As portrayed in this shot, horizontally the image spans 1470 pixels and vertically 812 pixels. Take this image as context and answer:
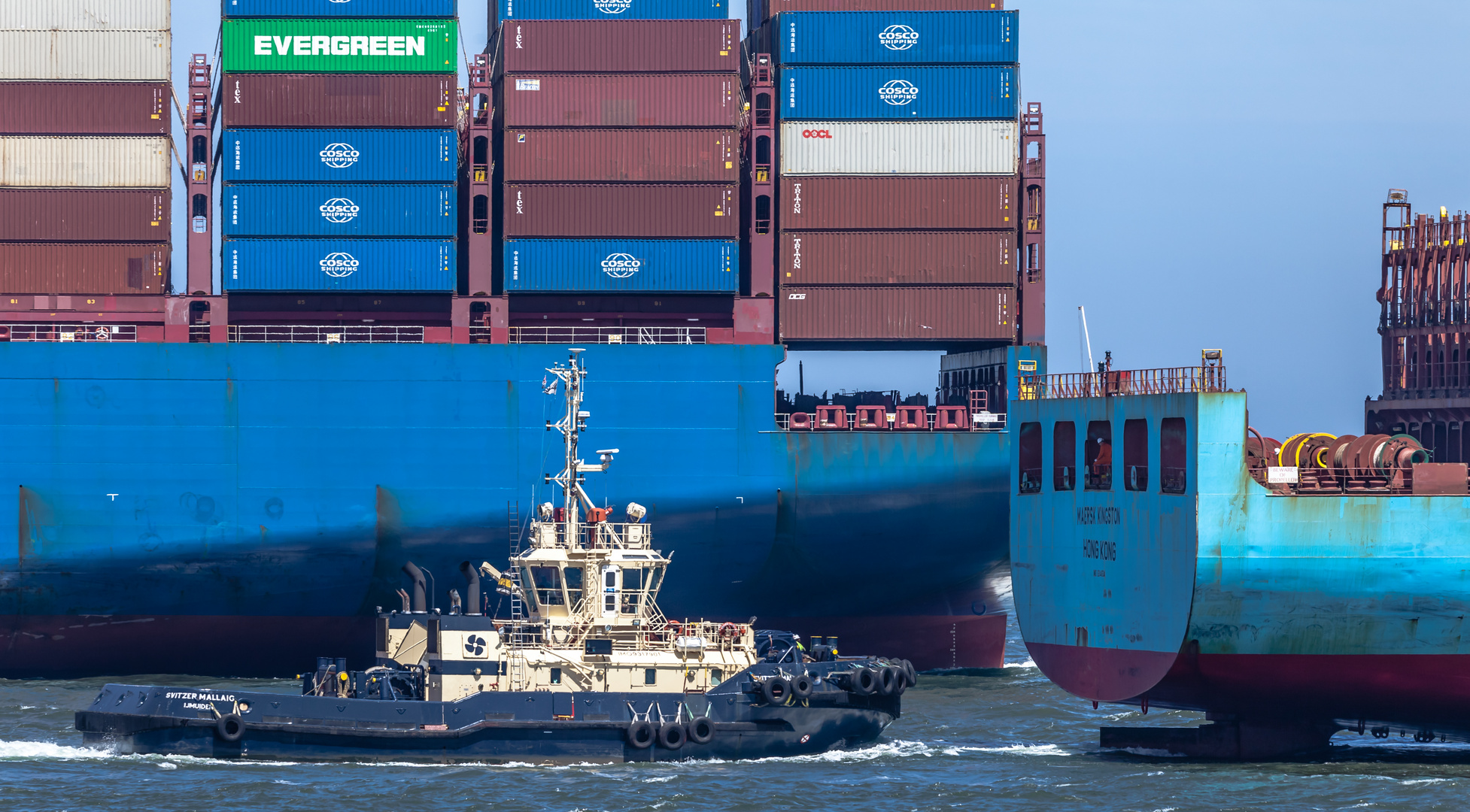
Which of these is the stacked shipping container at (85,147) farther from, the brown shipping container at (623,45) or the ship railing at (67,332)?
the brown shipping container at (623,45)

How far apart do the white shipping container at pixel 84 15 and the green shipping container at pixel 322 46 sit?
1.63 m

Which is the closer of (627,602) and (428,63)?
(627,602)

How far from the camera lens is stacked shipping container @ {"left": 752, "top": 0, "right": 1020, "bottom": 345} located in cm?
3906

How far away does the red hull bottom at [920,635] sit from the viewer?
39.1 meters

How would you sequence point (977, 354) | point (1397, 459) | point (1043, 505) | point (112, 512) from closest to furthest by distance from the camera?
point (1397, 459) < point (1043, 505) < point (112, 512) < point (977, 354)

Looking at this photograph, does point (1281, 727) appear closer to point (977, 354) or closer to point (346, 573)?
point (977, 354)

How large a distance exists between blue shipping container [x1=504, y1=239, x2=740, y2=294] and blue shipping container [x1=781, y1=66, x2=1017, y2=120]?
3693 mm

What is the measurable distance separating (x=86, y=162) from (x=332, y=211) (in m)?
5.21

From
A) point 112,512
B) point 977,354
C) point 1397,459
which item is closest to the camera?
point 1397,459

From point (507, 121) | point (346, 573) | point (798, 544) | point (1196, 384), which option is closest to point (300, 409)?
point (346, 573)

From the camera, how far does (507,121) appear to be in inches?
1533

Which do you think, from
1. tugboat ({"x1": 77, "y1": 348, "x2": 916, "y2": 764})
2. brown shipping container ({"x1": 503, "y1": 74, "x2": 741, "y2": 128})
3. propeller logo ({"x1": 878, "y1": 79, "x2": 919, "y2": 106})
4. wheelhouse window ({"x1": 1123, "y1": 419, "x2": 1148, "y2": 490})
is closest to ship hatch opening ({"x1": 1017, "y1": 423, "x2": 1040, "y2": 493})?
wheelhouse window ({"x1": 1123, "y1": 419, "x2": 1148, "y2": 490})

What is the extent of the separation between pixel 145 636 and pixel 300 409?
542cm

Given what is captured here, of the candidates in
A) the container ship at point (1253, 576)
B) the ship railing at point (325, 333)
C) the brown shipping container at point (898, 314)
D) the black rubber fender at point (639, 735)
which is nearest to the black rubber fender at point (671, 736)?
the black rubber fender at point (639, 735)
